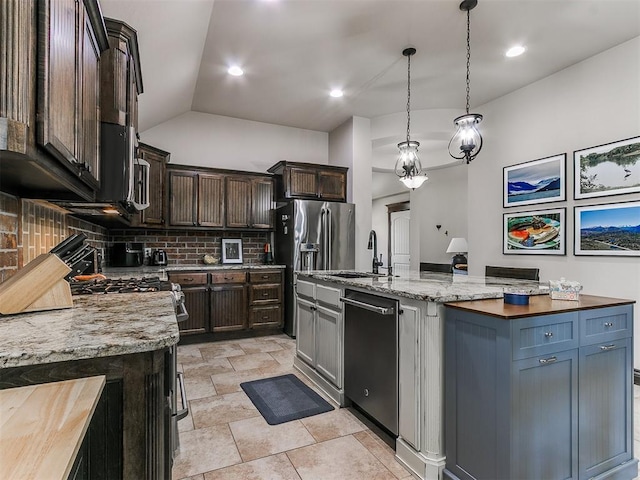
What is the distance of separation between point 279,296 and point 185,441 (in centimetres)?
263

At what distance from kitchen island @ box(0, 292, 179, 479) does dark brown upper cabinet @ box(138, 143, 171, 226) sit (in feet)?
10.7

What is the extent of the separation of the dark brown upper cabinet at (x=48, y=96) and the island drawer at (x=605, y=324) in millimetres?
2329

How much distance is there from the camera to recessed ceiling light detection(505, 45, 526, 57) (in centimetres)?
332

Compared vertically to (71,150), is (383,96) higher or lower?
higher

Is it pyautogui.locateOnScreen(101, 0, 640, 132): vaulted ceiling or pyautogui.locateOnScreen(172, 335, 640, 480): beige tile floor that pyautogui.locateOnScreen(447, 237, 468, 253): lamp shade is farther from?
pyautogui.locateOnScreen(172, 335, 640, 480): beige tile floor

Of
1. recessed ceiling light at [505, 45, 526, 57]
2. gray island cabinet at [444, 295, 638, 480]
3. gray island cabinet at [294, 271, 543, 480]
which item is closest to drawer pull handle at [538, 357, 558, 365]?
gray island cabinet at [444, 295, 638, 480]

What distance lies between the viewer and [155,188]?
4.21m

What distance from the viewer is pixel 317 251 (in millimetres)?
4672

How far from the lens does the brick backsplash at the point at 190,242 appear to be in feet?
14.9

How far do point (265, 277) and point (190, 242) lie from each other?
1196 millimetres

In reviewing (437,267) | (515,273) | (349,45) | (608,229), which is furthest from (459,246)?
(349,45)

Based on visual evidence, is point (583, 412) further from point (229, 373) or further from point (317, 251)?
point (317, 251)

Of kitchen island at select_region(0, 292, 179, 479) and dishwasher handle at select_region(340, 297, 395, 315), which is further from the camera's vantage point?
dishwasher handle at select_region(340, 297, 395, 315)

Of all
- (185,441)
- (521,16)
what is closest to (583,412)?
(185,441)
